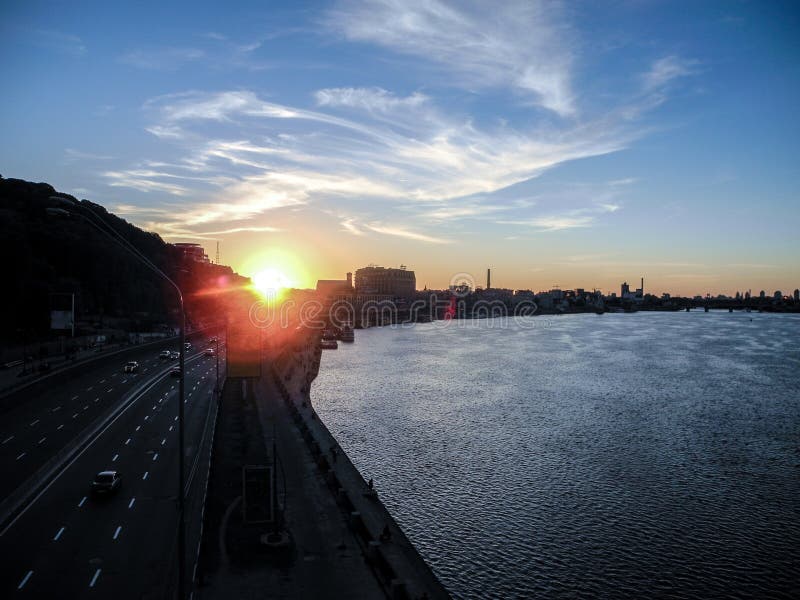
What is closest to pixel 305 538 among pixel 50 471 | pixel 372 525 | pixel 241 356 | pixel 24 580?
pixel 372 525

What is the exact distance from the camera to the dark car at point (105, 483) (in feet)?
82.3

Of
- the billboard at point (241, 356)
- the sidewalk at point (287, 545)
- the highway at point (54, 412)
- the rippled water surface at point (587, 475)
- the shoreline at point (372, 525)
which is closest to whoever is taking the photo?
the sidewalk at point (287, 545)

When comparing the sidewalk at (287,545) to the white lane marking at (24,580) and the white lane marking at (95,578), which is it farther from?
the white lane marking at (24,580)

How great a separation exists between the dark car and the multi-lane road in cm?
34

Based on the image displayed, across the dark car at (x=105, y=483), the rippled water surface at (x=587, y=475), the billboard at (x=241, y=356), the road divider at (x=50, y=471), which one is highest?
the billboard at (x=241, y=356)

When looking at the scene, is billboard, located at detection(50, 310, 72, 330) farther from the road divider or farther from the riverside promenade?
the riverside promenade

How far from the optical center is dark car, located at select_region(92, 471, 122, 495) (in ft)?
82.3

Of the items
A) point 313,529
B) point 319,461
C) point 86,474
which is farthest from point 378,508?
point 86,474

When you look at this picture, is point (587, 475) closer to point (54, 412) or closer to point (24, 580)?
point (24, 580)

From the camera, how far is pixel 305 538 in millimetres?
23562

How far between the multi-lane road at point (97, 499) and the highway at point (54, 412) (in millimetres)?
79

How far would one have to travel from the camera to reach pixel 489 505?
32812 mm

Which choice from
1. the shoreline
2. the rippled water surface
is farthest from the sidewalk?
the rippled water surface

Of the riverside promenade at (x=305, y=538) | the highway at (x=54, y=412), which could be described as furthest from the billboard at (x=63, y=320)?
the riverside promenade at (x=305, y=538)
